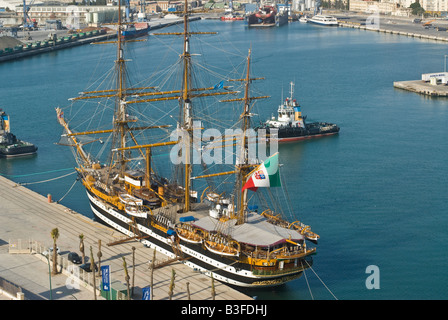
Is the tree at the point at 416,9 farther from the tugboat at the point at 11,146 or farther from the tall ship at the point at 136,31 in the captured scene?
the tugboat at the point at 11,146

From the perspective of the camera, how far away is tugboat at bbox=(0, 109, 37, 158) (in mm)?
50656

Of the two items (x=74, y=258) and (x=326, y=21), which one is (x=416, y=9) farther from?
(x=74, y=258)

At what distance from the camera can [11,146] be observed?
2007 inches

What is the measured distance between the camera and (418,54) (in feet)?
336

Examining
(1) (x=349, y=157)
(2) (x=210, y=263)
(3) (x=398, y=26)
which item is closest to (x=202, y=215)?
(2) (x=210, y=263)

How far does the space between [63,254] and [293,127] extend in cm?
2771

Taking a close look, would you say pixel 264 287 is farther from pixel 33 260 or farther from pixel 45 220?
pixel 45 220

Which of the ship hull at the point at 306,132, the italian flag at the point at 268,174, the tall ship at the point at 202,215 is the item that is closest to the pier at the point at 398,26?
the ship hull at the point at 306,132

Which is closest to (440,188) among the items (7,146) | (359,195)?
(359,195)

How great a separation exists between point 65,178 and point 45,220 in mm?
9439

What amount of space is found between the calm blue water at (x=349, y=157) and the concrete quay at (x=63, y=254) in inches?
101

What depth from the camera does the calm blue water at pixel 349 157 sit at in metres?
32.2

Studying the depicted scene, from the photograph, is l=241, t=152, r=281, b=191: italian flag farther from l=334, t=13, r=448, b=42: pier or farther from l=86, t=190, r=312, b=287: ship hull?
l=334, t=13, r=448, b=42: pier

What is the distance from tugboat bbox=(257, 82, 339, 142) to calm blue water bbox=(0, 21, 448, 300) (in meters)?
0.92
